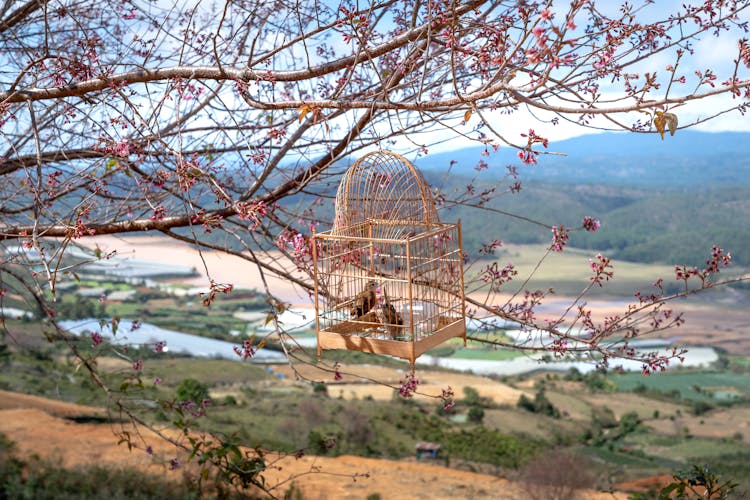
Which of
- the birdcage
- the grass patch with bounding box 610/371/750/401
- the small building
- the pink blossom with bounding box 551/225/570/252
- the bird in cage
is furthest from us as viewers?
the grass patch with bounding box 610/371/750/401

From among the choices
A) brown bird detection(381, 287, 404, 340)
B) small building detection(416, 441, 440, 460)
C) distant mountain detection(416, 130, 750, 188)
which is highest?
distant mountain detection(416, 130, 750, 188)

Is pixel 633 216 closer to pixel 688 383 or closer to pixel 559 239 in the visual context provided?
pixel 688 383

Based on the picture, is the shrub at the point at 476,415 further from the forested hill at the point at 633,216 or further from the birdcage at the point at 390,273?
the birdcage at the point at 390,273

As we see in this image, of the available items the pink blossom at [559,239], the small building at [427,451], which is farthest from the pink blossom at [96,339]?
the small building at [427,451]

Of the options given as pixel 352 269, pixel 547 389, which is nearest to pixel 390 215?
pixel 352 269

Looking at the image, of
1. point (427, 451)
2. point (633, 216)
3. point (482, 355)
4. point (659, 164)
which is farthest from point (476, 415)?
point (659, 164)

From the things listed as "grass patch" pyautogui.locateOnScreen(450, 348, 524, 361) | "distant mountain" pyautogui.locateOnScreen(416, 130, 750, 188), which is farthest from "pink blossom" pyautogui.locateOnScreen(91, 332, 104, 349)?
"distant mountain" pyautogui.locateOnScreen(416, 130, 750, 188)

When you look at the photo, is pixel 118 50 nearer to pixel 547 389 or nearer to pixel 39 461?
pixel 39 461

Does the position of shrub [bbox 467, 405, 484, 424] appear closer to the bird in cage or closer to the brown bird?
the bird in cage
